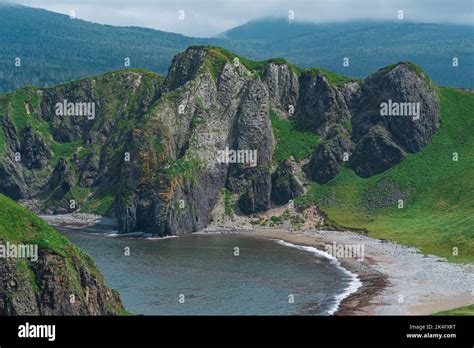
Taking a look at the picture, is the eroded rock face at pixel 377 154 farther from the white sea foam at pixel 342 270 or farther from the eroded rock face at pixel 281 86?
the white sea foam at pixel 342 270

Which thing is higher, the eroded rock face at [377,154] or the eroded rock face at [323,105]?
the eroded rock face at [323,105]

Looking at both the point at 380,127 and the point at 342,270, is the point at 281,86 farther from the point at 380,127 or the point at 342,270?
the point at 342,270

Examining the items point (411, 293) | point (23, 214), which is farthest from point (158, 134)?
point (23, 214)

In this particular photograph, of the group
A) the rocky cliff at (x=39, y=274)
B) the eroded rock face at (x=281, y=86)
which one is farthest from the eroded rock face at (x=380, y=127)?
the rocky cliff at (x=39, y=274)

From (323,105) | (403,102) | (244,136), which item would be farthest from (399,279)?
(323,105)

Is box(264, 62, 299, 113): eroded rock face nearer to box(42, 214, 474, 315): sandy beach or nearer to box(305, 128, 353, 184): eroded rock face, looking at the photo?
box(305, 128, 353, 184): eroded rock face

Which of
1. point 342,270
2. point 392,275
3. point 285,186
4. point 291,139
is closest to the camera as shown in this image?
point 392,275

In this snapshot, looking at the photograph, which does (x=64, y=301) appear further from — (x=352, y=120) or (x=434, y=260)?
(x=352, y=120)
